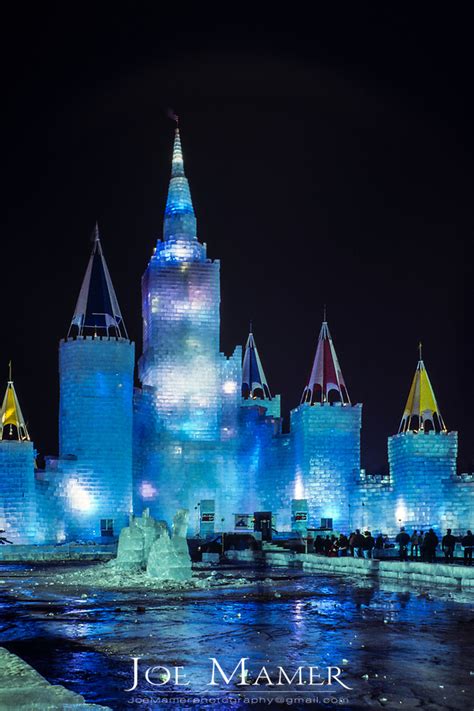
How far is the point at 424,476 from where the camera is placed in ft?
153

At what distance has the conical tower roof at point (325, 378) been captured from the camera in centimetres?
5072

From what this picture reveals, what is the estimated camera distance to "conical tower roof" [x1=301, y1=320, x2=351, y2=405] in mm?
50719

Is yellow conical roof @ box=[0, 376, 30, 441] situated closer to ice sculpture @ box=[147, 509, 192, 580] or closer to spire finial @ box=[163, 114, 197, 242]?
spire finial @ box=[163, 114, 197, 242]

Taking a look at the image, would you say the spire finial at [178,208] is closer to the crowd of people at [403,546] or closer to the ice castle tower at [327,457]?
the ice castle tower at [327,457]

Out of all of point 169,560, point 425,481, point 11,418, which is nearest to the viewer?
point 169,560

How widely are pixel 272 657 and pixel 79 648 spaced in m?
2.14

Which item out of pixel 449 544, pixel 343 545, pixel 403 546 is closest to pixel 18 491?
pixel 343 545

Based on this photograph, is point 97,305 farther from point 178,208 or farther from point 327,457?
point 327,457

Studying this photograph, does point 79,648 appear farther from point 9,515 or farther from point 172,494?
point 172,494

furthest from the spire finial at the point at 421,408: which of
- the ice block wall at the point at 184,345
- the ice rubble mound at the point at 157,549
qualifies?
the ice rubble mound at the point at 157,549

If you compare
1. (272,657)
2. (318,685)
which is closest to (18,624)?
(272,657)

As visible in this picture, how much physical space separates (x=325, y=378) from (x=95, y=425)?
12167 mm

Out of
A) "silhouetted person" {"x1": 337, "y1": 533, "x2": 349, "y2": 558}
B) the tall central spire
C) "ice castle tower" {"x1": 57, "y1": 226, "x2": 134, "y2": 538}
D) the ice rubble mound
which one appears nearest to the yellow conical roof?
"ice castle tower" {"x1": 57, "y1": 226, "x2": 134, "y2": 538}

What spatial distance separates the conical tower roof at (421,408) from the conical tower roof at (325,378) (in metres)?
3.08
